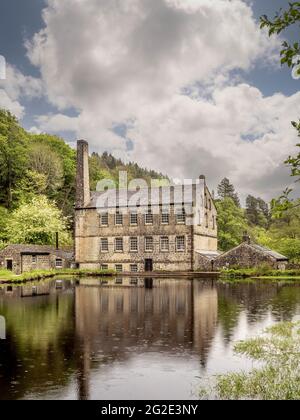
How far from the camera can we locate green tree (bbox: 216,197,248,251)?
68.1 m

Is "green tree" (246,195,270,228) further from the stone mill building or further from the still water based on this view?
the still water

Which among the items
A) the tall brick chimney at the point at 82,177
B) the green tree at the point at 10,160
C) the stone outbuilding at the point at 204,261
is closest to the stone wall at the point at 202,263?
the stone outbuilding at the point at 204,261

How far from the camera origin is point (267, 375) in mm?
9664

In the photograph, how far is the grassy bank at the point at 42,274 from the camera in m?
37.4

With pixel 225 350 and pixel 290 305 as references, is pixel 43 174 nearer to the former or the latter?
pixel 290 305

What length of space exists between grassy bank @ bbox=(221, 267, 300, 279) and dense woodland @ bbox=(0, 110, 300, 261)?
8.85 m

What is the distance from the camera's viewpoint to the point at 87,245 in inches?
2202

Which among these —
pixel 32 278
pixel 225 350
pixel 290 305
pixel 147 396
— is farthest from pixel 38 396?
Result: pixel 32 278

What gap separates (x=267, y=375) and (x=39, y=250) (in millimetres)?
42934

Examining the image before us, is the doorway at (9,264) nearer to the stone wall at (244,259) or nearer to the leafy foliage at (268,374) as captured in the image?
the stone wall at (244,259)

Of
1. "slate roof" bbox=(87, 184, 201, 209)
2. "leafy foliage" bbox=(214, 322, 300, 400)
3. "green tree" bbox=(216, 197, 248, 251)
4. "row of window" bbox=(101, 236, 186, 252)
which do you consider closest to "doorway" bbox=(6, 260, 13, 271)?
"row of window" bbox=(101, 236, 186, 252)

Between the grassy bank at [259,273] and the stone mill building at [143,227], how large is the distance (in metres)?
5.49

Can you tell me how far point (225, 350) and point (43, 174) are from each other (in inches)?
2410
